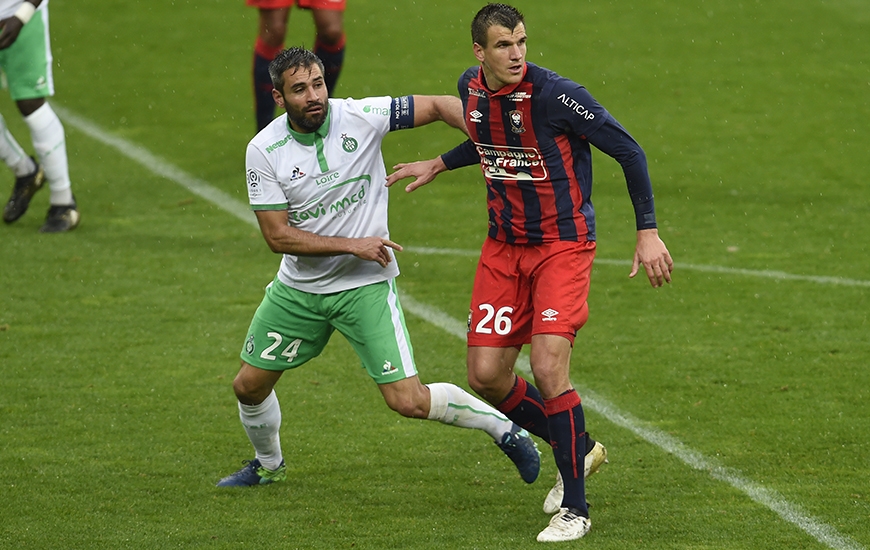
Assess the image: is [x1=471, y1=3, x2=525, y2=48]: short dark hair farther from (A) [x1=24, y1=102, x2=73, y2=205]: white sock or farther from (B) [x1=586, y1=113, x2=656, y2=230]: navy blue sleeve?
(A) [x1=24, y1=102, x2=73, y2=205]: white sock

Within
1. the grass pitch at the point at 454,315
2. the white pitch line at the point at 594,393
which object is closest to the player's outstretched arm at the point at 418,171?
the grass pitch at the point at 454,315

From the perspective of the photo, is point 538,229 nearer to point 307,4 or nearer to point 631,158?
point 631,158

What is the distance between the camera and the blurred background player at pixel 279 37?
10.4 metres

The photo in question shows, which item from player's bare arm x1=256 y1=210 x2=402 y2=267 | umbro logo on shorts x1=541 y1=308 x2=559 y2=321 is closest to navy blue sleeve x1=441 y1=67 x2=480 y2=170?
player's bare arm x1=256 y1=210 x2=402 y2=267

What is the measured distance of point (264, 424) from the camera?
17.9 ft

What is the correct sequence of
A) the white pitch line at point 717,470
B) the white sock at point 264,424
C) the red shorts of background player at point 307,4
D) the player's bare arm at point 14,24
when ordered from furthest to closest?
1. the red shorts of background player at point 307,4
2. the player's bare arm at point 14,24
3. the white sock at point 264,424
4. the white pitch line at point 717,470

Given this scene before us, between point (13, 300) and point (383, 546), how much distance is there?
4.30 m

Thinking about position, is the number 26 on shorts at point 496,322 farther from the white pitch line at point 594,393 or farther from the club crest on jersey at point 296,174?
the white pitch line at point 594,393

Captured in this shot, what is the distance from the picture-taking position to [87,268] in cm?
886

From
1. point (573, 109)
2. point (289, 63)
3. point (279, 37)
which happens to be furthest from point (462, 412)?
point (279, 37)

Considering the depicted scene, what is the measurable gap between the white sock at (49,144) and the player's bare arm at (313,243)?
479 cm

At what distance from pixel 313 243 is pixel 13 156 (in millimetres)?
5272

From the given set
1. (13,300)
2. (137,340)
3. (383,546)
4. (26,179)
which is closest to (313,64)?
(383,546)

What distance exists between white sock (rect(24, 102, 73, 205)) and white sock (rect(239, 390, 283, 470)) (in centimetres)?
468
